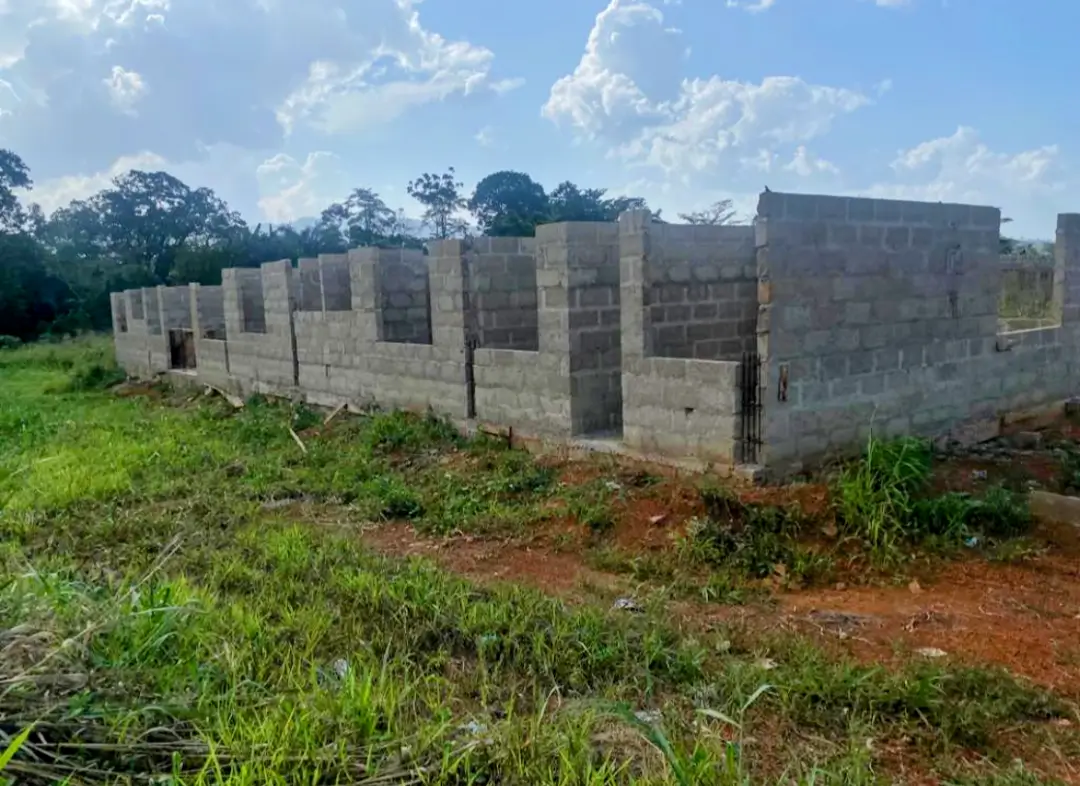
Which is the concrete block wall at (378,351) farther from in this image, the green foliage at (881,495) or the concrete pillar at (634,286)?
the green foliage at (881,495)

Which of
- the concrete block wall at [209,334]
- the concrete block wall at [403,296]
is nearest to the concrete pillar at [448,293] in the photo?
the concrete block wall at [403,296]

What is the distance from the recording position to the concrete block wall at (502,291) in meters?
7.93

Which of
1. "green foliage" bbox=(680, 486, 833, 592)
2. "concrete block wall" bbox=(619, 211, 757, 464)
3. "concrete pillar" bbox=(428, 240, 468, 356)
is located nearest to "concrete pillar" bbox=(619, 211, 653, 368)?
"concrete block wall" bbox=(619, 211, 757, 464)

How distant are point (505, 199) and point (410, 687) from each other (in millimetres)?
33819

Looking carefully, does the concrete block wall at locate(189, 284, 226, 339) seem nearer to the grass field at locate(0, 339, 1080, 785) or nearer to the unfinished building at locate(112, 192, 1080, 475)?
the unfinished building at locate(112, 192, 1080, 475)

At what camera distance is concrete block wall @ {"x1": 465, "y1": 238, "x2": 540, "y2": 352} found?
7.93 metres

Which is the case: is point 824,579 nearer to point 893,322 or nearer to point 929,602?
point 929,602

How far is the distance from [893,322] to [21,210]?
1338 inches

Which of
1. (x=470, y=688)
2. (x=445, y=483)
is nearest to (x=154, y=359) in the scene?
(x=445, y=483)

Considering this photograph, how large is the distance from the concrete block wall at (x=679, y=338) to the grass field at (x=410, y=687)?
982 millimetres

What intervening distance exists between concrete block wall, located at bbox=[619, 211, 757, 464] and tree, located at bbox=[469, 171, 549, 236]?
2533cm

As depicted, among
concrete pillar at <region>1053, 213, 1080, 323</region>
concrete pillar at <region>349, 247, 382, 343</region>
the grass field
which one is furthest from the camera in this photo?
concrete pillar at <region>349, 247, 382, 343</region>

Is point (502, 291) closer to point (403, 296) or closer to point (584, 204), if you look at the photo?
point (403, 296)

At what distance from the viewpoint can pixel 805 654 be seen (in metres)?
3.46
